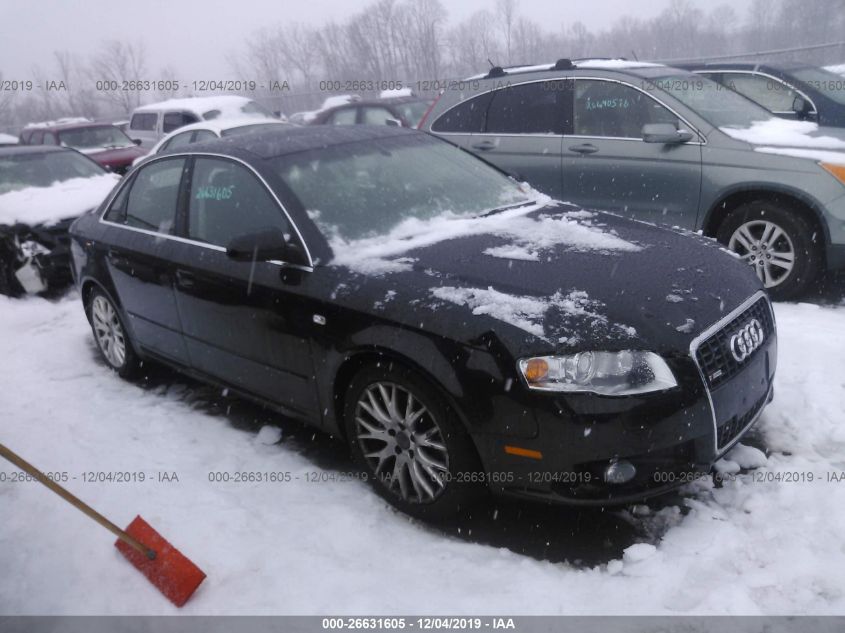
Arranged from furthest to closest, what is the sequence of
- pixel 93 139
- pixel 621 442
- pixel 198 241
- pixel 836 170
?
pixel 93 139 → pixel 836 170 → pixel 198 241 → pixel 621 442

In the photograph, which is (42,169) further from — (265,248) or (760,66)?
(760,66)

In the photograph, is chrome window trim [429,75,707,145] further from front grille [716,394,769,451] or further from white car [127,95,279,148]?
white car [127,95,279,148]

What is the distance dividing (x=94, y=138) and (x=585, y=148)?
482 inches

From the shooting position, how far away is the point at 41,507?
3529 mm

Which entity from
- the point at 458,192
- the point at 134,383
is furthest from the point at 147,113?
the point at 458,192

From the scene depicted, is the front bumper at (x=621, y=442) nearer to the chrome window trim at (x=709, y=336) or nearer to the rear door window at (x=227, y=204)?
the chrome window trim at (x=709, y=336)

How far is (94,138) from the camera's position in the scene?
1488 centimetres

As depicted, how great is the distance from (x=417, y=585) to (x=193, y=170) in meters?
2.64

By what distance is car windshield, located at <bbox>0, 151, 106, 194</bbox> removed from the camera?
788 cm

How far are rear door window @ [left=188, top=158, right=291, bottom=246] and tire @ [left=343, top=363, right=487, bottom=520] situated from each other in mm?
930

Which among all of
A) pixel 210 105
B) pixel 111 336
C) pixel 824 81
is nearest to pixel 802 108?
pixel 824 81

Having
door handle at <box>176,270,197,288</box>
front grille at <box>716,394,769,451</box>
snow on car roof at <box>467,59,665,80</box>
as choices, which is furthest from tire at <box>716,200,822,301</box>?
door handle at <box>176,270,197,288</box>

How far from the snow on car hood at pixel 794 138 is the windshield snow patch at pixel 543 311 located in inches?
130

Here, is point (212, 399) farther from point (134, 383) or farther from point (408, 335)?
point (408, 335)
